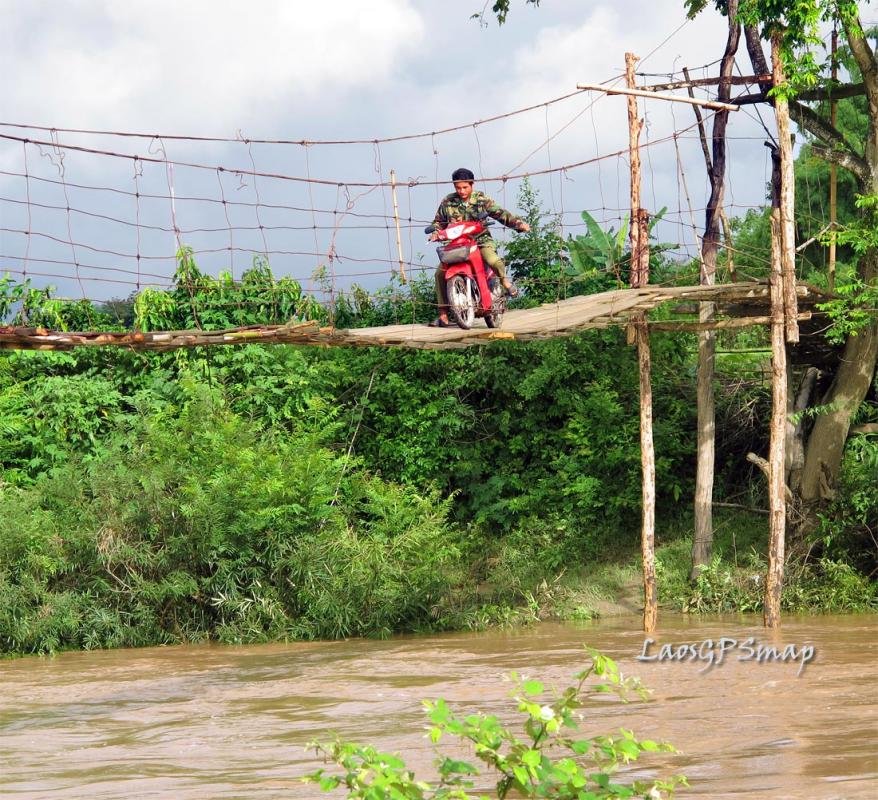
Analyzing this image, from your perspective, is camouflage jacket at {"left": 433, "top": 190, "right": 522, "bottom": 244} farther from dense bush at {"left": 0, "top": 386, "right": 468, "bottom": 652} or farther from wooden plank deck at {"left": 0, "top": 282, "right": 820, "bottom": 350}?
dense bush at {"left": 0, "top": 386, "right": 468, "bottom": 652}

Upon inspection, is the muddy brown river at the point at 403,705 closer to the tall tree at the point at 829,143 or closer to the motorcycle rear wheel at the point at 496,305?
the tall tree at the point at 829,143

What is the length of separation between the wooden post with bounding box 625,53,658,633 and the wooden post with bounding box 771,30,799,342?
90cm

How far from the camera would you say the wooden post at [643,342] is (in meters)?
8.22

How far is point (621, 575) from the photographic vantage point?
387 inches

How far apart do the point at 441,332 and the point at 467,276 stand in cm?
57

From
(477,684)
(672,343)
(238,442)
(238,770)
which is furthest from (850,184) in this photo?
(238,770)

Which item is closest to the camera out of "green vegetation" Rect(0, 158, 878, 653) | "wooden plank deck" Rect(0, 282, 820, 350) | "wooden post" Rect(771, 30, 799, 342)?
"wooden plank deck" Rect(0, 282, 820, 350)

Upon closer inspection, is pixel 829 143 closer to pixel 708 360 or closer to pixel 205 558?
pixel 708 360

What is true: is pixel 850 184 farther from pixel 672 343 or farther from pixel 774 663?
pixel 774 663

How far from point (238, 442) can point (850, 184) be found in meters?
7.07

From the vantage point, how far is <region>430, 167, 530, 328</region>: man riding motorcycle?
7805 mm

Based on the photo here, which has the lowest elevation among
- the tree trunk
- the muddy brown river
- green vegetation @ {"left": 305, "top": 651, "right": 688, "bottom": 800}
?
the muddy brown river

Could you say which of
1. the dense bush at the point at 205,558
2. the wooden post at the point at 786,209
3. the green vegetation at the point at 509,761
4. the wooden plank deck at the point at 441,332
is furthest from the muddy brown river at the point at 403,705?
the wooden post at the point at 786,209

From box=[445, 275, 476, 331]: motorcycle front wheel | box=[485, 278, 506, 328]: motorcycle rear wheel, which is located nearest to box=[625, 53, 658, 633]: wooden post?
box=[485, 278, 506, 328]: motorcycle rear wheel
